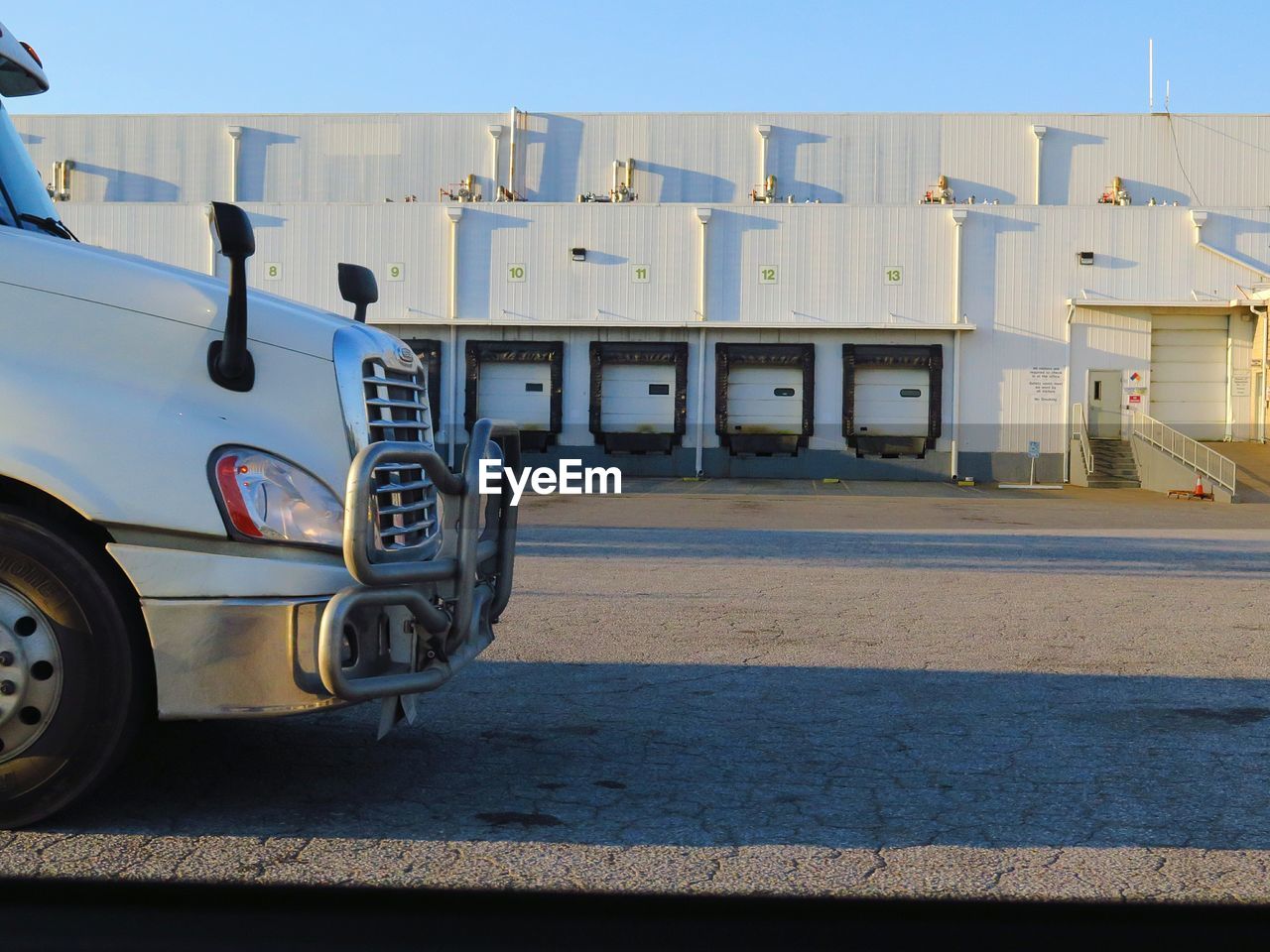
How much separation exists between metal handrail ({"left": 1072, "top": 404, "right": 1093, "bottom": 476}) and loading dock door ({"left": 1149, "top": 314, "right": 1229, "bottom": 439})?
2.39m

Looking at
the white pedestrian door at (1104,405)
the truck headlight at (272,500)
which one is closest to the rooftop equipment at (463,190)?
the white pedestrian door at (1104,405)

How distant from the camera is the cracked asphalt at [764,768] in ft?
14.0

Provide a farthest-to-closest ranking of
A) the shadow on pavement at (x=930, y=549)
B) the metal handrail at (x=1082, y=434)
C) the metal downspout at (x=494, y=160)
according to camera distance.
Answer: the metal downspout at (x=494, y=160) < the metal handrail at (x=1082, y=434) < the shadow on pavement at (x=930, y=549)

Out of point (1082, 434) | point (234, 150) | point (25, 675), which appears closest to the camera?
point (25, 675)

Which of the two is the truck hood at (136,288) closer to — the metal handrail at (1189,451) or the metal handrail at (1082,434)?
the metal handrail at (1189,451)

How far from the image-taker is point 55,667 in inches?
170

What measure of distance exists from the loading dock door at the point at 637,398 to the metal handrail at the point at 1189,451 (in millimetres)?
13180

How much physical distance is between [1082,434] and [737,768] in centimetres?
3562

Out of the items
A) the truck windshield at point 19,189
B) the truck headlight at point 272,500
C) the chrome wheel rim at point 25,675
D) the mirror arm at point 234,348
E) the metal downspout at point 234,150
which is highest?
the metal downspout at point 234,150

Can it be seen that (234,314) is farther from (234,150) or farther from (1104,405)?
(234,150)

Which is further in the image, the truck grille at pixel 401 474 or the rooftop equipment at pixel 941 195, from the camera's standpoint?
the rooftop equipment at pixel 941 195

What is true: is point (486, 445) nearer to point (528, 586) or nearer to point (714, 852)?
point (714, 852)

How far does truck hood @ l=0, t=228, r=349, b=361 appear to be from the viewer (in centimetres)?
443

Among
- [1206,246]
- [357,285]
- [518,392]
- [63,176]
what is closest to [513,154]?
[518,392]
